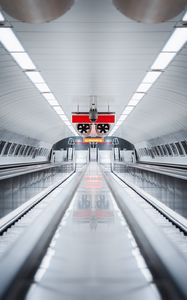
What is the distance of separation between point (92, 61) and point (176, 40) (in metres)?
2.77

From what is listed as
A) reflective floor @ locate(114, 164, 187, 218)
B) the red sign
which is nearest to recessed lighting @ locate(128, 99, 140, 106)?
the red sign

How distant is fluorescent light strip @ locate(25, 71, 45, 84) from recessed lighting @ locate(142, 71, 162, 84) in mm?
3723

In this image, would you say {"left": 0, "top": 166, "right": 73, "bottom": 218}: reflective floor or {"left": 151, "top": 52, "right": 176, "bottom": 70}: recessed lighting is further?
{"left": 0, "top": 166, "right": 73, "bottom": 218}: reflective floor

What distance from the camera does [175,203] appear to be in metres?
9.65

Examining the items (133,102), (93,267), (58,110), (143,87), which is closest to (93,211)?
(93,267)

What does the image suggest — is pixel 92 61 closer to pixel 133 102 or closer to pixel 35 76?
pixel 35 76

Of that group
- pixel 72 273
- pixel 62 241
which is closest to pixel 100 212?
pixel 62 241

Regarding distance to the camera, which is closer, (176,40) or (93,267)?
(93,267)

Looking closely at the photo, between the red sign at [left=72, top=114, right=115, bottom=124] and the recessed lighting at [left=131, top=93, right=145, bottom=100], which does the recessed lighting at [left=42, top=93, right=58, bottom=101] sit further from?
the recessed lighting at [left=131, top=93, right=145, bottom=100]

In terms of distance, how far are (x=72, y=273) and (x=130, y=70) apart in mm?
7746

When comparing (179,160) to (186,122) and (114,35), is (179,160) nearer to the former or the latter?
(186,122)

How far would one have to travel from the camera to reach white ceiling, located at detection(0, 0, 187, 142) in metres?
6.40

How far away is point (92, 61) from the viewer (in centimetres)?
913

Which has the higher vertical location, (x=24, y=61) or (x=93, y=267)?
(x=24, y=61)
